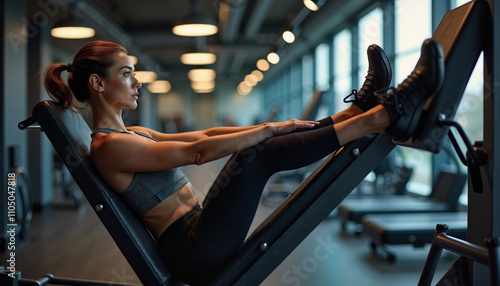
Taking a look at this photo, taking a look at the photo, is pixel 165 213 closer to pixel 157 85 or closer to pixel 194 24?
pixel 194 24

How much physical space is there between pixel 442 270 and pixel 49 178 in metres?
4.75

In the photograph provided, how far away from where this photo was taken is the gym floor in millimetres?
3094

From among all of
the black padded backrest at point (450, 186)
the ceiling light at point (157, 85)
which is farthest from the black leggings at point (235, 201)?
the ceiling light at point (157, 85)

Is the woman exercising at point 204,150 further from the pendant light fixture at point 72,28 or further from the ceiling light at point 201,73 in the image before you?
the ceiling light at point 201,73

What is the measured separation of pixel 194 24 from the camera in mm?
5016

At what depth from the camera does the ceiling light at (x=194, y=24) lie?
16.4ft

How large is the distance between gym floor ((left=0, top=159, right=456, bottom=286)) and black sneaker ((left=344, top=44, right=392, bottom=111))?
59.1 inches

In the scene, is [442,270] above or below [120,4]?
below

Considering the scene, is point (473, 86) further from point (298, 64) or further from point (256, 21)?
point (298, 64)

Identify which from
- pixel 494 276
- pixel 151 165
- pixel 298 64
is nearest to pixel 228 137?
pixel 151 165

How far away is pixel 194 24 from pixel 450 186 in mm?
2963

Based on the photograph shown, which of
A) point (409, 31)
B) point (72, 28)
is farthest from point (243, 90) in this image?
point (72, 28)

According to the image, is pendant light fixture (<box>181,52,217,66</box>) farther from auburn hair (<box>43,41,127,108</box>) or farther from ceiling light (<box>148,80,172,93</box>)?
ceiling light (<box>148,80,172,93</box>)

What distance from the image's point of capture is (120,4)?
9477 millimetres
